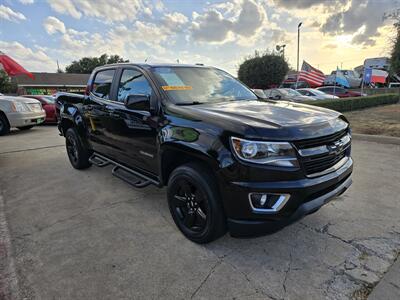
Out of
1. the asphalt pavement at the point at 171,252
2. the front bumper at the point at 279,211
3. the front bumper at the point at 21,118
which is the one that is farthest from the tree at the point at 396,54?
the front bumper at the point at 21,118

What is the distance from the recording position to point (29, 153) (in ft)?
23.1

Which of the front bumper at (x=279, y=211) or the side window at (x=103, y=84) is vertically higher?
the side window at (x=103, y=84)

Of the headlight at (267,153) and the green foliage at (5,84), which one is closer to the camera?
the headlight at (267,153)

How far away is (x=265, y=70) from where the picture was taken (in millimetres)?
24062

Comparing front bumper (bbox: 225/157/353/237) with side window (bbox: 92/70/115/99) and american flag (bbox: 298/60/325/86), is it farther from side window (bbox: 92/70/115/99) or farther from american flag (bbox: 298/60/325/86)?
american flag (bbox: 298/60/325/86)

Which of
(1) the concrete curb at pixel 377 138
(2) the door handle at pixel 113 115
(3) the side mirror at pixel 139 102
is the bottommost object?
(1) the concrete curb at pixel 377 138

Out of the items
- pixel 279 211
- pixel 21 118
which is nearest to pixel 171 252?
pixel 279 211

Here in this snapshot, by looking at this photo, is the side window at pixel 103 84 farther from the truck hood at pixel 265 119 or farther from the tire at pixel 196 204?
the tire at pixel 196 204

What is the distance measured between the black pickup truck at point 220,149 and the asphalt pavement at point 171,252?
1.20ft

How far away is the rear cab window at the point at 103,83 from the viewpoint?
13.6 feet

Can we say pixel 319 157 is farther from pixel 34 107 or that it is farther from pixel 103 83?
pixel 34 107

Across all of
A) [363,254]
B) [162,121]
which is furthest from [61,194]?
[363,254]

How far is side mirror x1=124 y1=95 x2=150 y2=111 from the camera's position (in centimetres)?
306

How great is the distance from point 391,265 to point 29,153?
7511mm
